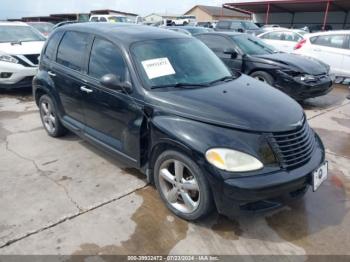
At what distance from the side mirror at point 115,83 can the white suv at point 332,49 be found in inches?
311

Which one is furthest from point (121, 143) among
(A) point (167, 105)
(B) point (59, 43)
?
(B) point (59, 43)

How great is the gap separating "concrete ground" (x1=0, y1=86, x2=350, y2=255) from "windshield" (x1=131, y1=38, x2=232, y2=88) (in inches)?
49.1

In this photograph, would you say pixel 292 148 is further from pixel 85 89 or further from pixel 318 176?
pixel 85 89

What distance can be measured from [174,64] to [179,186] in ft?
4.41

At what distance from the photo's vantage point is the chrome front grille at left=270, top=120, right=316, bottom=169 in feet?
9.11

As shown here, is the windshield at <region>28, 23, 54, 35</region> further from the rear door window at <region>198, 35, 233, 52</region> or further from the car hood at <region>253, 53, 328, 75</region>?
the car hood at <region>253, 53, 328, 75</region>

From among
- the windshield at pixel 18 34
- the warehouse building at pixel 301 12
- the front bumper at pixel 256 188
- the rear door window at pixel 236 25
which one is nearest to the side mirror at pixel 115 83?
the front bumper at pixel 256 188

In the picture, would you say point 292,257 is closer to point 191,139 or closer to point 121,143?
point 191,139

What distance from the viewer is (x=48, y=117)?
16.7 ft

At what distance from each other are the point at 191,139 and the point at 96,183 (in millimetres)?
1515

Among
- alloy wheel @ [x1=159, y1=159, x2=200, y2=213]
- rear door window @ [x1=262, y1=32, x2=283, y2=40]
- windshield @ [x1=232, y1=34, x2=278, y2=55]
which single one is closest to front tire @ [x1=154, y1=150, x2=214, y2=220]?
alloy wheel @ [x1=159, y1=159, x2=200, y2=213]

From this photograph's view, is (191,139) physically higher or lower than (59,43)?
lower

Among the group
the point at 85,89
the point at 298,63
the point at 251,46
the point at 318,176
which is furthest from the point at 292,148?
the point at 251,46

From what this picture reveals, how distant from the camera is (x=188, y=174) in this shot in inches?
119
